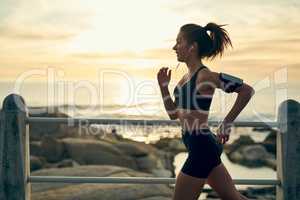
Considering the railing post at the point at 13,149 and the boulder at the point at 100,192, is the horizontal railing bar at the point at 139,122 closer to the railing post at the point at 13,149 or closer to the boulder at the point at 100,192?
the railing post at the point at 13,149

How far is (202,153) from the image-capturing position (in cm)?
416

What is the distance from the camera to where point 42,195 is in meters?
9.47

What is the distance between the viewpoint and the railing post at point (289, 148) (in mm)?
5281

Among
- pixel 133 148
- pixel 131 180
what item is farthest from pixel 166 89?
pixel 133 148

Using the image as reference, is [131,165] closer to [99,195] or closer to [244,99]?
[99,195]

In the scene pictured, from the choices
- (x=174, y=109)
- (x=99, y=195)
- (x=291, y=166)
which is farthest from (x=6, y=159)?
(x=99, y=195)

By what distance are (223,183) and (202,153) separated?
0.32 metres

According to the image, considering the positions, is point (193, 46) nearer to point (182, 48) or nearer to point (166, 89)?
point (182, 48)

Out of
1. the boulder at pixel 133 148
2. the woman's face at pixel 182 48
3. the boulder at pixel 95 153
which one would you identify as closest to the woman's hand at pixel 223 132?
the woman's face at pixel 182 48

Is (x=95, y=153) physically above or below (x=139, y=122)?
below

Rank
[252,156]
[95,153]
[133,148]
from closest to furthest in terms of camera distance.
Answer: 1. [95,153]
2. [133,148]
3. [252,156]

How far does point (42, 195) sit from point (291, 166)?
5.31 metres

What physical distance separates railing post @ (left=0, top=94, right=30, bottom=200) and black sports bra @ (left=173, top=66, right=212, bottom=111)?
1.90 m

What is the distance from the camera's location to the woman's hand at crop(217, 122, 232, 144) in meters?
4.12
